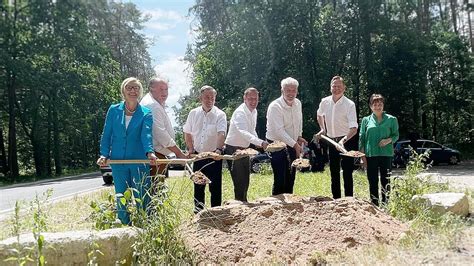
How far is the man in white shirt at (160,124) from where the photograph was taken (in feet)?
16.2

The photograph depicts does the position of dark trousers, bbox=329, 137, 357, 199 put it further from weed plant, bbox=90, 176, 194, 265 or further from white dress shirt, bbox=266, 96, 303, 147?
weed plant, bbox=90, 176, 194, 265

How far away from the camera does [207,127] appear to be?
5586mm

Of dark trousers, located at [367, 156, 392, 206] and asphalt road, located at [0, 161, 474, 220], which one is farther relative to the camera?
asphalt road, located at [0, 161, 474, 220]

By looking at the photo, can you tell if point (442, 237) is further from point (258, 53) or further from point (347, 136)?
point (258, 53)

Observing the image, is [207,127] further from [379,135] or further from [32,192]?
[32,192]

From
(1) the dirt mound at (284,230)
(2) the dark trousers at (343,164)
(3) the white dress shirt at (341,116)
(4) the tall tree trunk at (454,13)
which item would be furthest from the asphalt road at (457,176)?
A: (4) the tall tree trunk at (454,13)

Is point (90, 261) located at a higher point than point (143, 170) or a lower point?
lower

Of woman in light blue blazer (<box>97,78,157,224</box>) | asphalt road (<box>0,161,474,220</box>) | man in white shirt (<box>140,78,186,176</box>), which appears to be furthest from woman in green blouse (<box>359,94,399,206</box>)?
asphalt road (<box>0,161,474,220</box>)

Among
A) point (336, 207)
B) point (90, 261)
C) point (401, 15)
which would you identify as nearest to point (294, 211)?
point (336, 207)

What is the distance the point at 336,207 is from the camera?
462 centimetres

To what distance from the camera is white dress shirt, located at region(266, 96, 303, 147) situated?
17.7ft

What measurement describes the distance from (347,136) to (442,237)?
1.99m

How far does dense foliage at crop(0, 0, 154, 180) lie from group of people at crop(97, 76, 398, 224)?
22146 millimetres

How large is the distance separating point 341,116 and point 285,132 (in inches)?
40.6
